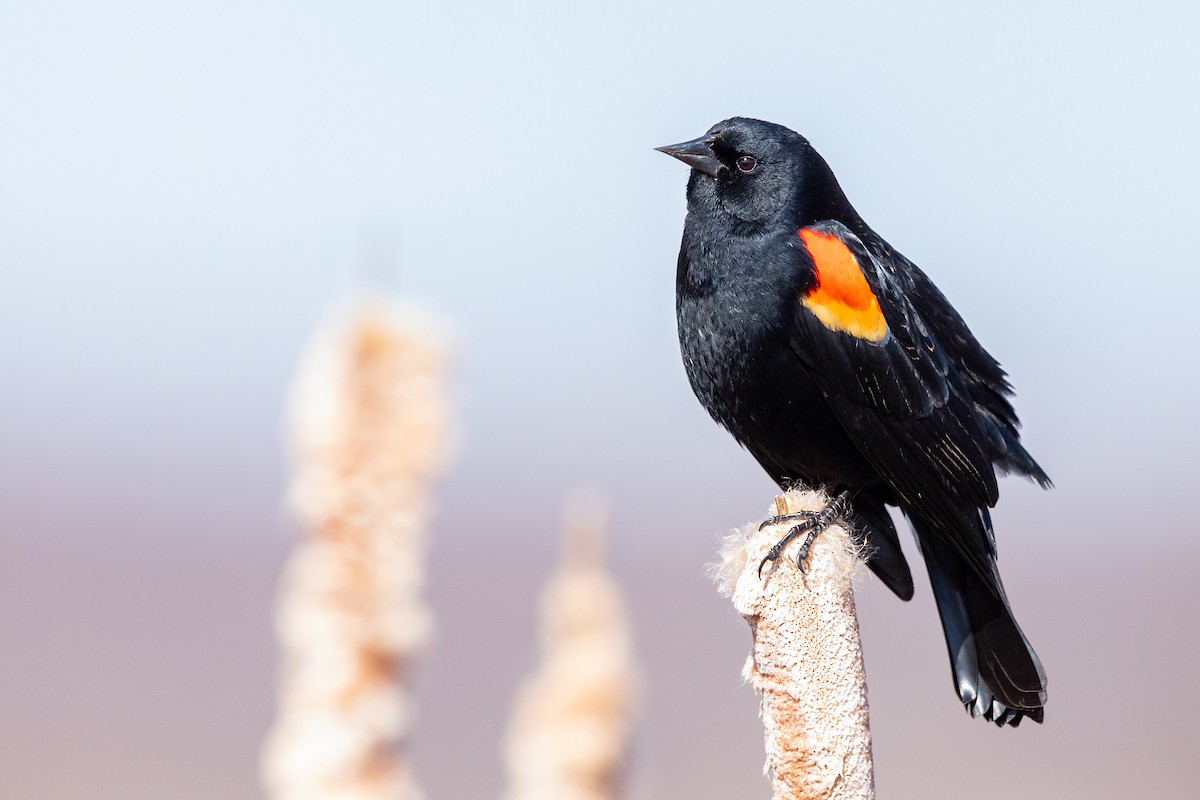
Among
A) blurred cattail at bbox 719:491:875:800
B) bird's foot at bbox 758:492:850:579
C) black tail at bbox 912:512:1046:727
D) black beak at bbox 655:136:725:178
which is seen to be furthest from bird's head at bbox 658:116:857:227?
blurred cattail at bbox 719:491:875:800

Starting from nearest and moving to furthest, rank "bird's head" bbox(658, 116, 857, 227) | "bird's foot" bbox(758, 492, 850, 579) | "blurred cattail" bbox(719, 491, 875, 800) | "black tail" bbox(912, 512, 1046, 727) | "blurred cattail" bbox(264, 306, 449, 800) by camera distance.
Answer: "blurred cattail" bbox(264, 306, 449, 800) → "blurred cattail" bbox(719, 491, 875, 800) → "bird's foot" bbox(758, 492, 850, 579) → "black tail" bbox(912, 512, 1046, 727) → "bird's head" bbox(658, 116, 857, 227)

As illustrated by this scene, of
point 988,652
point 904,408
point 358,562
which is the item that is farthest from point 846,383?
point 358,562

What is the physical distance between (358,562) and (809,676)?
0.73 metres

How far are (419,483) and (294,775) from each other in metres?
0.39

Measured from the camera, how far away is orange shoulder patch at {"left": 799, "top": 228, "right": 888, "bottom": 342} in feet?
8.95

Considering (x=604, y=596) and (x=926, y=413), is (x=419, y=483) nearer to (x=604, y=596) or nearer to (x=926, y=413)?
(x=604, y=596)

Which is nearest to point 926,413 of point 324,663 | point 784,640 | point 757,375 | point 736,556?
point 757,375

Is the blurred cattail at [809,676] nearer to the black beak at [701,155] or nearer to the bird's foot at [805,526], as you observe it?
the bird's foot at [805,526]

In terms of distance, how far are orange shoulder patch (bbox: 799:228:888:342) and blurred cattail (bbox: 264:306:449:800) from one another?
1.30 metres

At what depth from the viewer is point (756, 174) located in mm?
2957

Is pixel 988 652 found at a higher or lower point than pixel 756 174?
lower

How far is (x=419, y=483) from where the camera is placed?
5.04 ft

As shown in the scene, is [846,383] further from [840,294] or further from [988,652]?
[988,652]

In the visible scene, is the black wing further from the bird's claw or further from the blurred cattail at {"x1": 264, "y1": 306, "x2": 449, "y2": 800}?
the blurred cattail at {"x1": 264, "y1": 306, "x2": 449, "y2": 800}
